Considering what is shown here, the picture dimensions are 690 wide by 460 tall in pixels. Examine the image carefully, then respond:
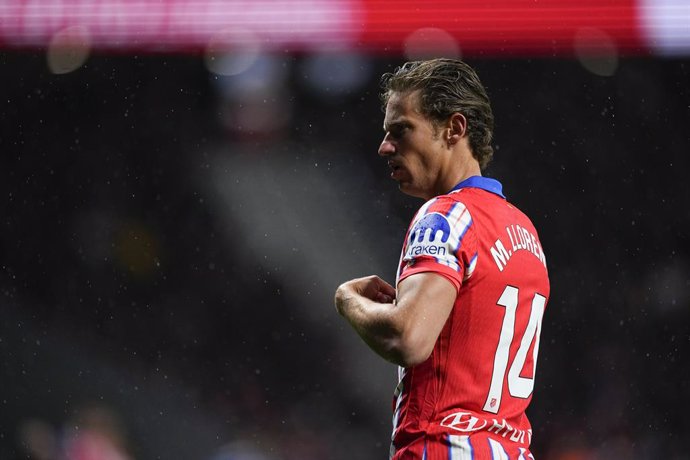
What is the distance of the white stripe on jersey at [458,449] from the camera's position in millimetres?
1622

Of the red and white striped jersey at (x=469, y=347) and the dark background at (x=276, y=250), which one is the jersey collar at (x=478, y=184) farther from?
the dark background at (x=276, y=250)

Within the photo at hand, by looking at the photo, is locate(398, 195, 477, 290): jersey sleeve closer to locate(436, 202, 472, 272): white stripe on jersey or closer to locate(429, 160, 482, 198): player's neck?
locate(436, 202, 472, 272): white stripe on jersey

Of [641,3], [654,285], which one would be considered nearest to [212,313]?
[654,285]

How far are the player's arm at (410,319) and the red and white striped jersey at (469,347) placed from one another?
0.08ft

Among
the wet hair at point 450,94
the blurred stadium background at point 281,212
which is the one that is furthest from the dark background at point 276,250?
the wet hair at point 450,94

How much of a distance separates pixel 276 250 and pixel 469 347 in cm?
568

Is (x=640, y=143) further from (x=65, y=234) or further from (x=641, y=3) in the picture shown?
(x=65, y=234)

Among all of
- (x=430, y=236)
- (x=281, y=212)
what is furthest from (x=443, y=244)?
(x=281, y=212)

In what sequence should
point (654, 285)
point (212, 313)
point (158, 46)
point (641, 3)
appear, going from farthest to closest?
point (212, 313) → point (158, 46) → point (654, 285) → point (641, 3)

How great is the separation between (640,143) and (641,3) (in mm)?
1471

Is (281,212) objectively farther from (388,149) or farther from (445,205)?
(445,205)

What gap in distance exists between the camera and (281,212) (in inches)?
286

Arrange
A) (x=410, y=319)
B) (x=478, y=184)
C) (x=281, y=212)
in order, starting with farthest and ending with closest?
(x=281, y=212) → (x=478, y=184) → (x=410, y=319)

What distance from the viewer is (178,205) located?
7336 millimetres
